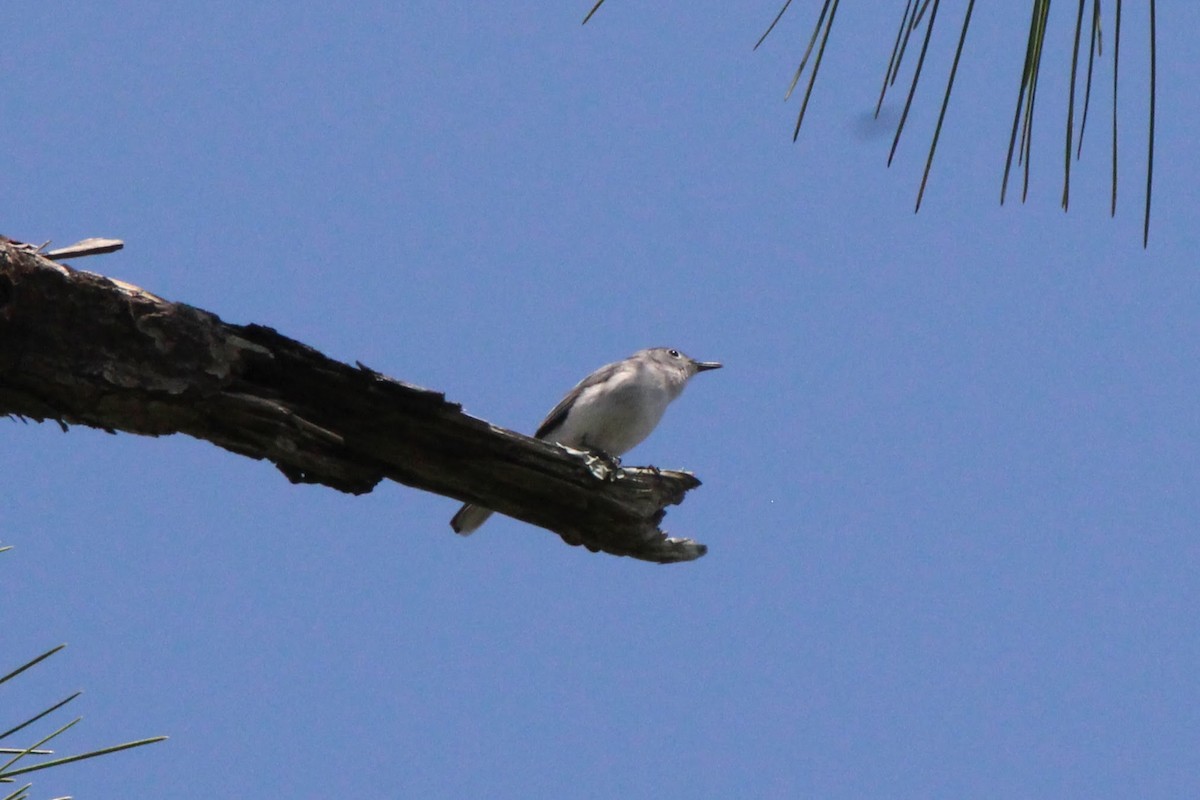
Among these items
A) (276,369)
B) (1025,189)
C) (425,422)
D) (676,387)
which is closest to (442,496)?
(425,422)

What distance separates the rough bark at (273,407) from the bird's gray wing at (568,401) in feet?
13.5

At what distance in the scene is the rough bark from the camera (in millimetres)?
3514

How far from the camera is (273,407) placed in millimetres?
3736

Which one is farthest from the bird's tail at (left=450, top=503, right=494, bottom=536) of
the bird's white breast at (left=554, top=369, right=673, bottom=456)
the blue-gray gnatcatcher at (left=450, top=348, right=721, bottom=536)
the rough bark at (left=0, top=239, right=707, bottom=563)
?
the rough bark at (left=0, top=239, right=707, bottom=563)

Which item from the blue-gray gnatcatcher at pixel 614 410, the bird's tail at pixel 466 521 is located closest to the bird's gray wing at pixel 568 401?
the blue-gray gnatcatcher at pixel 614 410

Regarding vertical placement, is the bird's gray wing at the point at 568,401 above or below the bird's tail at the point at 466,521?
above

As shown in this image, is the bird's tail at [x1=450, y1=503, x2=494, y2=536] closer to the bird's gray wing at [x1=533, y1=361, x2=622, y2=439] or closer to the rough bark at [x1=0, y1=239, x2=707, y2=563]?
the bird's gray wing at [x1=533, y1=361, x2=622, y2=439]

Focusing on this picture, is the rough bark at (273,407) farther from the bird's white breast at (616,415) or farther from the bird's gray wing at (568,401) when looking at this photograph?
the bird's gray wing at (568,401)

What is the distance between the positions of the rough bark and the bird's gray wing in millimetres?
4122

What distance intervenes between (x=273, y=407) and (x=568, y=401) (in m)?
5.06

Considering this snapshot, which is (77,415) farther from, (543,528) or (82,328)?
(543,528)

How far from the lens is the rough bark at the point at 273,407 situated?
351 cm

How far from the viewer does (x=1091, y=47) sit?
2.49 meters

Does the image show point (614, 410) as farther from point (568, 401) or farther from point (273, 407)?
point (273, 407)
